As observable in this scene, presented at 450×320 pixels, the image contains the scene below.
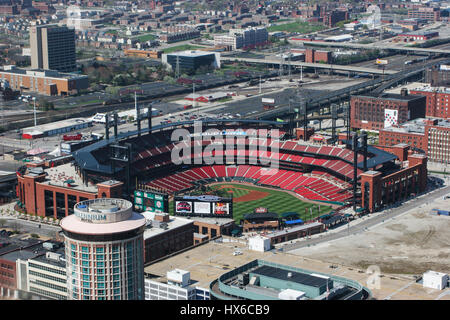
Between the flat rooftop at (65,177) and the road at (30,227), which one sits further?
the flat rooftop at (65,177)

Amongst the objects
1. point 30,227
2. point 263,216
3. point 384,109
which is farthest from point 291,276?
point 384,109

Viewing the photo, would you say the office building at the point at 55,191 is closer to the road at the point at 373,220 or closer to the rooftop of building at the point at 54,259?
the road at the point at 373,220

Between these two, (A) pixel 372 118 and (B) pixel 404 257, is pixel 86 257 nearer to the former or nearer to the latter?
(B) pixel 404 257

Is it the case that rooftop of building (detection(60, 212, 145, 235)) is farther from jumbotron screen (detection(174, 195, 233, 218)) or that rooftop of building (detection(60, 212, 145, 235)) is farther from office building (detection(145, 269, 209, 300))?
jumbotron screen (detection(174, 195, 233, 218))

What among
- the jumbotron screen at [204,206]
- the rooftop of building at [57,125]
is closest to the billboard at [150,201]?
the jumbotron screen at [204,206]

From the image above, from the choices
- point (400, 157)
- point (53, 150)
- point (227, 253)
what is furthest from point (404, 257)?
point (53, 150)

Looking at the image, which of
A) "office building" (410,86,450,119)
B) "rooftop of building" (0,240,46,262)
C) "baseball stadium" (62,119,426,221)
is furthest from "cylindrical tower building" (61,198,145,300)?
"office building" (410,86,450,119)
